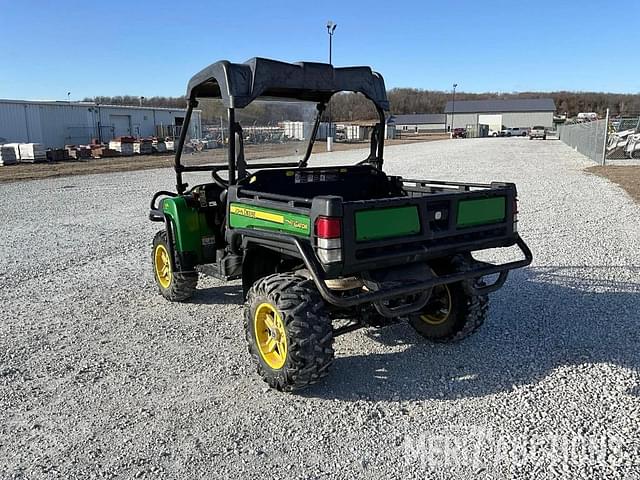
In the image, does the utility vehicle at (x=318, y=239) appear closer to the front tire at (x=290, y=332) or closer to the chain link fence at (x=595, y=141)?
the front tire at (x=290, y=332)

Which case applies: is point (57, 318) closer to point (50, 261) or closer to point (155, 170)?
point (50, 261)

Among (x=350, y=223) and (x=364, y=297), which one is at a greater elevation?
(x=350, y=223)

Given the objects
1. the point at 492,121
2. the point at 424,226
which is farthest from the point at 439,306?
the point at 492,121

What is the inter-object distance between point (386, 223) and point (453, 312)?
1.28m

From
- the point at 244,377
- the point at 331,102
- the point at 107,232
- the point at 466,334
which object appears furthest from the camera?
the point at 107,232

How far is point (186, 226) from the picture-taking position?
533 centimetres

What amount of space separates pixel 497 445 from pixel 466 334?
1428 millimetres

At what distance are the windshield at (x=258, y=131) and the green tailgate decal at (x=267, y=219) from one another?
2.42ft

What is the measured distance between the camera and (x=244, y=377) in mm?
4180

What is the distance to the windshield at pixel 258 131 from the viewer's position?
5169 mm

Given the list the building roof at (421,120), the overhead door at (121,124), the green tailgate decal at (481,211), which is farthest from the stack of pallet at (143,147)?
the building roof at (421,120)

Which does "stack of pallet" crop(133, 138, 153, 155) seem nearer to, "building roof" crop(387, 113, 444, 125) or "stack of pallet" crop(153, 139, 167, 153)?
"stack of pallet" crop(153, 139, 167, 153)

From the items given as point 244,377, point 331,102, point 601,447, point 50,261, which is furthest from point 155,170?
point 601,447

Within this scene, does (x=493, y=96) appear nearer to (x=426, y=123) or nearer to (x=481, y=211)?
(x=426, y=123)
